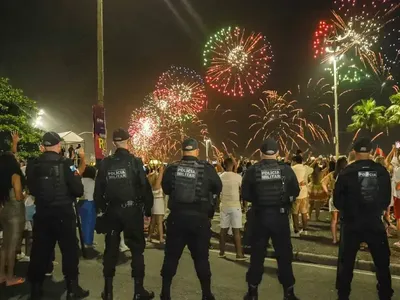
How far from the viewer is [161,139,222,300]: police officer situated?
573cm

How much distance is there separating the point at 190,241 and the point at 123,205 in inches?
37.0

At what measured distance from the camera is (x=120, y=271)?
7.73 meters

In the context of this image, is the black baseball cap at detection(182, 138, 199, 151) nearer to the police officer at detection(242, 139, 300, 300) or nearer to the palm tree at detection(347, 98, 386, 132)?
the police officer at detection(242, 139, 300, 300)

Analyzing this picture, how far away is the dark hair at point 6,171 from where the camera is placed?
6.75m

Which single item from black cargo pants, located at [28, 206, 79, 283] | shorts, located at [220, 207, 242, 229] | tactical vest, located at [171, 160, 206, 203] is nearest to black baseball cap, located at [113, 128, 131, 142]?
tactical vest, located at [171, 160, 206, 203]

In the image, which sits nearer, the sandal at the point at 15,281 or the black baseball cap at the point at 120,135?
the black baseball cap at the point at 120,135

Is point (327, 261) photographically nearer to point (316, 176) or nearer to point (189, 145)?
point (316, 176)

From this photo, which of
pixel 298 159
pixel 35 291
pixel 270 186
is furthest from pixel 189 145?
pixel 298 159

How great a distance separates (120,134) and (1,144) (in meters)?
2.12

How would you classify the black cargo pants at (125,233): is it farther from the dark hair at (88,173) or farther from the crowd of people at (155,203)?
the dark hair at (88,173)

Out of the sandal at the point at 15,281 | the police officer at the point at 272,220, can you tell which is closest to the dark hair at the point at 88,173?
the sandal at the point at 15,281

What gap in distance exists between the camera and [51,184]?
19.9 feet

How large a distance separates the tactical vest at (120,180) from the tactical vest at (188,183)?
0.54 metres

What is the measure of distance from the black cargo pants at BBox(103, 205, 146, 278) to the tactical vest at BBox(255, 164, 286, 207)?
1.53 meters
